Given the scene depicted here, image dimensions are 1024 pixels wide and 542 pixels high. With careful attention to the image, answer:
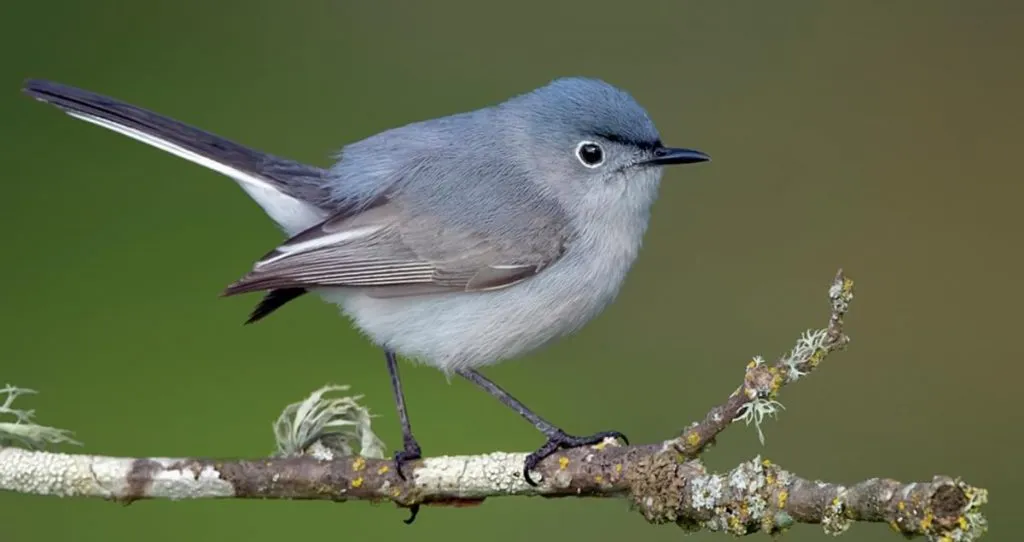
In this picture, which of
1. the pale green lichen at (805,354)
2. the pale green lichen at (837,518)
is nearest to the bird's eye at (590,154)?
the pale green lichen at (805,354)

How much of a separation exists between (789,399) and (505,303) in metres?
1.37

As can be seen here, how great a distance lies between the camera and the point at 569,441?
7.37 ft

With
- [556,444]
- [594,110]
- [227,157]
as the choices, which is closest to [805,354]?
[556,444]

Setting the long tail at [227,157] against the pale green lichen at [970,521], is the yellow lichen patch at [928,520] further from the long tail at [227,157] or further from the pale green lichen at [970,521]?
the long tail at [227,157]

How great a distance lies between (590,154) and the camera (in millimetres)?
2529

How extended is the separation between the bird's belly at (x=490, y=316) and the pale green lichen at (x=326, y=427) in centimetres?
30

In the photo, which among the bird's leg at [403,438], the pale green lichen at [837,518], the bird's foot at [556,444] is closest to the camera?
the pale green lichen at [837,518]

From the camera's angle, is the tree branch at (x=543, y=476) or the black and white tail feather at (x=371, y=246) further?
the black and white tail feather at (x=371, y=246)

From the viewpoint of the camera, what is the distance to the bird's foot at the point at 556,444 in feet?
6.25

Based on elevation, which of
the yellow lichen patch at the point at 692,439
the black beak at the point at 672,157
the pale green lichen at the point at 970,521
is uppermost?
the black beak at the point at 672,157

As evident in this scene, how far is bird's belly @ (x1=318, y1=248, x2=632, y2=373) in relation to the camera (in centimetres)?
239

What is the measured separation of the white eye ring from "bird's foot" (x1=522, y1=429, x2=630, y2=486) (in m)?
0.57

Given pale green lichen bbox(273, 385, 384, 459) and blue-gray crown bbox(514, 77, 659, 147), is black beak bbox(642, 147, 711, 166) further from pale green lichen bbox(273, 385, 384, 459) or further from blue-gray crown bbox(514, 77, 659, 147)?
pale green lichen bbox(273, 385, 384, 459)

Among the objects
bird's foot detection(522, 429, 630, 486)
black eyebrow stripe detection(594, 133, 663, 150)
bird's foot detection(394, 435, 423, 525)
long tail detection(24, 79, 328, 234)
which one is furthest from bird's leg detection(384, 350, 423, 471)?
black eyebrow stripe detection(594, 133, 663, 150)
